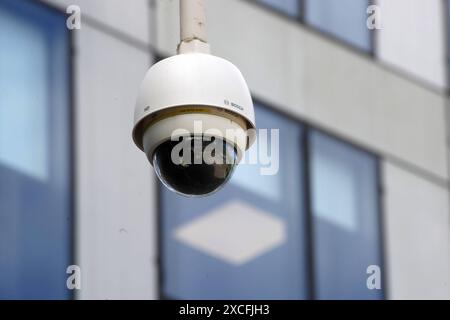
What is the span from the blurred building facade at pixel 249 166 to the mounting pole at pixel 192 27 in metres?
4.93

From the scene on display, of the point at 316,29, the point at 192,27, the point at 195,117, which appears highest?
the point at 316,29

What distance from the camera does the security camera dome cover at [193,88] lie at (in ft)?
17.2

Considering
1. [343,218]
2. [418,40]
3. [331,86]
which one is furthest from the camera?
[418,40]

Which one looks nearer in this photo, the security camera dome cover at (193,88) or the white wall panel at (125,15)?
the security camera dome cover at (193,88)

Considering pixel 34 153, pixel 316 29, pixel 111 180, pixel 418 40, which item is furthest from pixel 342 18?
pixel 34 153

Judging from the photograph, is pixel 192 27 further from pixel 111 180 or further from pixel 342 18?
pixel 342 18

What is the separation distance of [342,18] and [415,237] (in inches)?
64.9

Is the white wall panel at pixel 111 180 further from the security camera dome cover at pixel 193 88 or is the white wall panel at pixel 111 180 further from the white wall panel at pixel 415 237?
the security camera dome cover at pixel 193 88

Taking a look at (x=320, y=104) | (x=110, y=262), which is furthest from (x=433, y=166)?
(x=110, y=262)

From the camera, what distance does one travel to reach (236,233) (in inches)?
424

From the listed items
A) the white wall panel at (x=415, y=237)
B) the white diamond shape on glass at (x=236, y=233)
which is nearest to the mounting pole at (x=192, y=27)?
the white diamond shape on glass at (x=236, y=233)

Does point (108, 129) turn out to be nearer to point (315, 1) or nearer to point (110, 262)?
point (110, 262)

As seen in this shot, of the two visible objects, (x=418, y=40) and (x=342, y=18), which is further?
(x=418, y=40)

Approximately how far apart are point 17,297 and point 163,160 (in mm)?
4863
